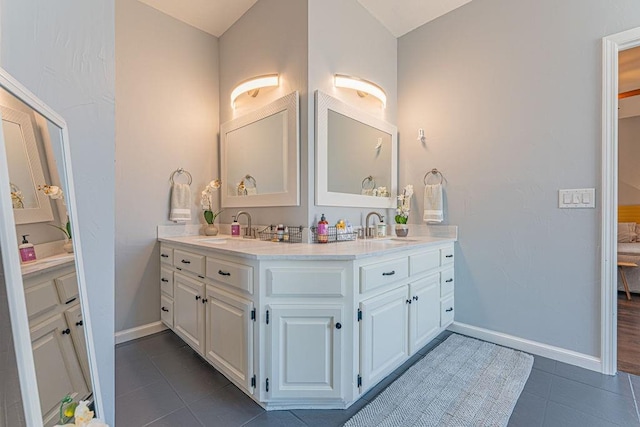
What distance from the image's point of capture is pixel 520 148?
215 cm

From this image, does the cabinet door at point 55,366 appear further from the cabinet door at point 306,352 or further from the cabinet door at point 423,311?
the cabinet door at point 423,311

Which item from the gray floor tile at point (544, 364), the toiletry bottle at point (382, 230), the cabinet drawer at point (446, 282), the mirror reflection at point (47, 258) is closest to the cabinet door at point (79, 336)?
the mirror reflection at point (47, 258)

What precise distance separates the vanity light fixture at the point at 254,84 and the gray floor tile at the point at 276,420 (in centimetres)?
218

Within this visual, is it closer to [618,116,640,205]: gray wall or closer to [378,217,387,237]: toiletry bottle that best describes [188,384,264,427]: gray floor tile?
[378,217,387,237]: toiletry bottle

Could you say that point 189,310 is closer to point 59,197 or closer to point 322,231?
point 322,231

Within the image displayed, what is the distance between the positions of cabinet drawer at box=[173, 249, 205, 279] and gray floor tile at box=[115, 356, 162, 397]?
66cm

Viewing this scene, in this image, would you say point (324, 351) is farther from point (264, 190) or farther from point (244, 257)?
point (264, 190)

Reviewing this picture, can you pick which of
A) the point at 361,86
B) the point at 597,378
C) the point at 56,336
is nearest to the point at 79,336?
the point at 56,336

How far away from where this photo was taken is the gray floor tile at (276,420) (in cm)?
139

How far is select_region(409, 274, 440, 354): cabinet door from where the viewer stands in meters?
1.90

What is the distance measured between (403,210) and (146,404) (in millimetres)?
2333

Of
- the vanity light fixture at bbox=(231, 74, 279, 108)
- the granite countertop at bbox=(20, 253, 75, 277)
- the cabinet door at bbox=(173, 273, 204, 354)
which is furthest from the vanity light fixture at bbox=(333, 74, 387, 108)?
the granite countertop at bbox=(20, 253, 75, 277)

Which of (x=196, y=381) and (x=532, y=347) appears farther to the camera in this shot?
(x=532, y=347)

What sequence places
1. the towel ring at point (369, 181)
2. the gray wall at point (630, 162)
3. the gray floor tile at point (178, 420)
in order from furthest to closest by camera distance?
the gray wall at point (630, 162)
the towel ring at point (369, 181)
the gray floor tile at point (178, 420)
